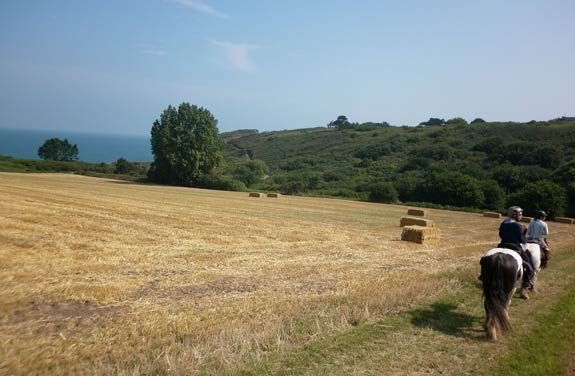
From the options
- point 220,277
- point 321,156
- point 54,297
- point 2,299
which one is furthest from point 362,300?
point 321,156

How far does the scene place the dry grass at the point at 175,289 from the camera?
6.68 m

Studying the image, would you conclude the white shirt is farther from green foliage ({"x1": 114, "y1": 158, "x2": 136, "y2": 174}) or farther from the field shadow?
green foliage ({"x1": 114, "y1": 158, "x2": 136, "y2": 174})

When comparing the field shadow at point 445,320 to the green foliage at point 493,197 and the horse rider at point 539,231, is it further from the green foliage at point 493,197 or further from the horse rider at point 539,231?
the green foliage at point 493,197

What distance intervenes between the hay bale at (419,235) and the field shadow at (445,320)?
11.8 meters

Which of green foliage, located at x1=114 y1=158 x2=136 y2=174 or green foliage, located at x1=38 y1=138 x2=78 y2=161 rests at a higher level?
green foliage, located at x1=38 y1=138 x2=78 y2=161

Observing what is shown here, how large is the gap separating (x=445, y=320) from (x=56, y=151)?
120m

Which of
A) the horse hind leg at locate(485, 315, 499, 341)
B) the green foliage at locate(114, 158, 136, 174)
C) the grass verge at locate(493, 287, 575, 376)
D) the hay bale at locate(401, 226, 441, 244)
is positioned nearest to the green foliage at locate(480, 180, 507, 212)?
the hay bale at locate(401, 226, 441, 244)

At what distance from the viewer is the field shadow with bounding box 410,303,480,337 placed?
8.66m

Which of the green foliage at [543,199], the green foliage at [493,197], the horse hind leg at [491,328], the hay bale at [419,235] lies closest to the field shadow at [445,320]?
the horse hind leg at [491,328]

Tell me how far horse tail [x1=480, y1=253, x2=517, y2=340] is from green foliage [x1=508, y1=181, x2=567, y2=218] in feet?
152

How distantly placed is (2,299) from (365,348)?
6.49 metres

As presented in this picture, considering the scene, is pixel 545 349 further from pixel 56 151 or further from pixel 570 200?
pixel 56 151

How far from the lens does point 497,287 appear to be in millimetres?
8703

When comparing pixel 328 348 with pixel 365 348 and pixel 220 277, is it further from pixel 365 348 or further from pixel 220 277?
pixel 220 277
